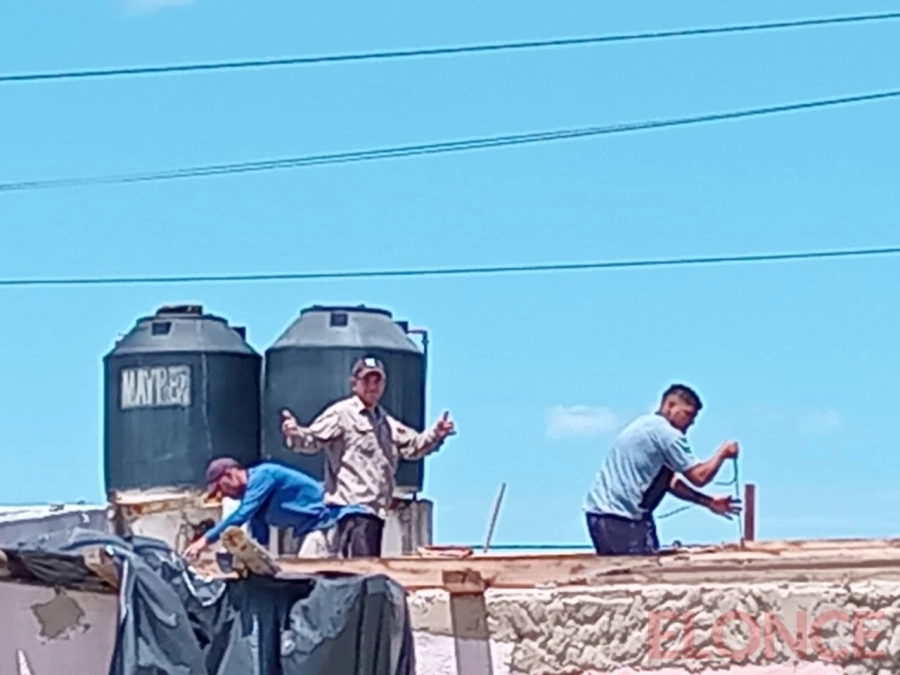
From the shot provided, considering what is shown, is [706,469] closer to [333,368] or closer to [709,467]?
[709,467]

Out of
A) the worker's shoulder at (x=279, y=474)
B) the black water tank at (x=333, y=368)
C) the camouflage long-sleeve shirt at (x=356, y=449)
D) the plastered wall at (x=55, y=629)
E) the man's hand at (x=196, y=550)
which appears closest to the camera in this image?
the plastered wall at (x=55, y=629)

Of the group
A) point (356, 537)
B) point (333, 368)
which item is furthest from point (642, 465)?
point (333, 368)

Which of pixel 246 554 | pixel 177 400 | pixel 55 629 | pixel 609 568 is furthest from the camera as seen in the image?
pixel 177 400

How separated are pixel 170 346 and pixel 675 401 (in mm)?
6958

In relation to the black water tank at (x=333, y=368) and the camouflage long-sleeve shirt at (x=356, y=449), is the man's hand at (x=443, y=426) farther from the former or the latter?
the black water tank at (x=333, y=368)

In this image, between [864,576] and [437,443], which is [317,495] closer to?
[437,443]

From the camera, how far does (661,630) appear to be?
384 inches

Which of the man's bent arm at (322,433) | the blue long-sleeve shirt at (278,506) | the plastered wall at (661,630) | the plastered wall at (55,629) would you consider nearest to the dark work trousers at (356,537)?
the blue long-sleeve shirt at (278,506)

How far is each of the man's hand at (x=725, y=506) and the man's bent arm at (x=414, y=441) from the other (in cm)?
169

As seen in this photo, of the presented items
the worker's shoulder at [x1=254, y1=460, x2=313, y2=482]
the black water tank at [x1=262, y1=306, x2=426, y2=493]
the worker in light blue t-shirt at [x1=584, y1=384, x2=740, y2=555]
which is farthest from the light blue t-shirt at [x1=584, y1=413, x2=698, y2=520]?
the black water tank at [x1=262, y1=306, x2=426, y2=493]

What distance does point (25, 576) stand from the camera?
10305 millimetres

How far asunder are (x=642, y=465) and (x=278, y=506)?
1.85 meters

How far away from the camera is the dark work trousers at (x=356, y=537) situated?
1121 centimetres

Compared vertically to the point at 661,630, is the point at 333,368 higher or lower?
higher
